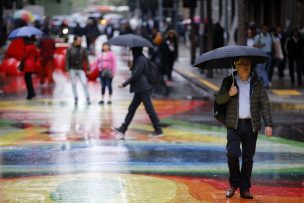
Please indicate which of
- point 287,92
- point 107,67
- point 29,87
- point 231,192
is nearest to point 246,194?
point 231,192

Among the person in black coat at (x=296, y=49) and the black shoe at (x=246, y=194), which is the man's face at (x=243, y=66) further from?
the person in black coat at (x=296, y=49)

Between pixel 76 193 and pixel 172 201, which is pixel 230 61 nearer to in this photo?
pixel 172 201

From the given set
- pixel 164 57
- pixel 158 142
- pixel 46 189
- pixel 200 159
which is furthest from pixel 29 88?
pixel 46 189

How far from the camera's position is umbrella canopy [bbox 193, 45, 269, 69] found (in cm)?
916

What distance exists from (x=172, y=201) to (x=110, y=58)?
1183cm

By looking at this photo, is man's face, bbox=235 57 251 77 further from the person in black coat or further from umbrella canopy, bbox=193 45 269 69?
the person in black coat

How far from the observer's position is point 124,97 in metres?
22.6

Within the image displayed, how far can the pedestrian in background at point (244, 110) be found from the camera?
9.25 m

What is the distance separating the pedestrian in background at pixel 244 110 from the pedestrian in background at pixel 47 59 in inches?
696

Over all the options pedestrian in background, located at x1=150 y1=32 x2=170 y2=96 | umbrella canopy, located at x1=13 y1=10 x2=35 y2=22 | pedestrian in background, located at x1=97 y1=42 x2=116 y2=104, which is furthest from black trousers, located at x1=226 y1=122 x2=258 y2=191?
umbrella canopy, located at x1=13 y1=10 x2=35 y2=22

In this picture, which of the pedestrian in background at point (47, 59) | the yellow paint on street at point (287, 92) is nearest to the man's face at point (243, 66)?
the yellow paint on street at point (287, 92)

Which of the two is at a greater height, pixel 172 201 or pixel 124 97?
pixel 172 201

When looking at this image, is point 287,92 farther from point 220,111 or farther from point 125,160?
point 220,111

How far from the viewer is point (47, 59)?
26969 mm
